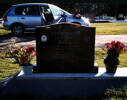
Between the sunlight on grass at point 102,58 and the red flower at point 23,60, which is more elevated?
the red flower at point 23,60

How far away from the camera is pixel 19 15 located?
14305mm

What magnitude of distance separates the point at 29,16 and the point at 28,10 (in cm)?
43

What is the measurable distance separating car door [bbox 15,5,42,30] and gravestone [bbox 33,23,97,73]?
9.25 meters

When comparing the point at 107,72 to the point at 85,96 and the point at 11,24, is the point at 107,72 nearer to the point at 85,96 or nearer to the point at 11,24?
the point at 85,96

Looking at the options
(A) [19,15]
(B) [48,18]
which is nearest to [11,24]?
(A) [19,15]

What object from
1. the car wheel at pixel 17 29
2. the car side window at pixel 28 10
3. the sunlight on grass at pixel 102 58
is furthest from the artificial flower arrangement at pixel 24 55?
the car side window at pixel 28 10

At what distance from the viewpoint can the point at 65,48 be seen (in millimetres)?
4965

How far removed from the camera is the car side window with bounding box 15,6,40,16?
46.8 ft

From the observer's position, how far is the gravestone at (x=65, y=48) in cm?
492

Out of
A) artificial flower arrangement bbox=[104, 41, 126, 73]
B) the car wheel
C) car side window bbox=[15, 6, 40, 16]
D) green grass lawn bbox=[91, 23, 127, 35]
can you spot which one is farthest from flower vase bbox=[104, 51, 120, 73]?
green grass lawn bbox=[91, 23, 127, 35]

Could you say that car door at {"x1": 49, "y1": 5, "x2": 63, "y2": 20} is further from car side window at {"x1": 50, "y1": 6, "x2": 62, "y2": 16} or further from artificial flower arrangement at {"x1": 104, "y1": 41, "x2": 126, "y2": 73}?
artificial flower arrangement at {"x1": 104, "y1": 41, "x2": 126, "y2": 73}

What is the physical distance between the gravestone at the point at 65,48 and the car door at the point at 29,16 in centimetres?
925

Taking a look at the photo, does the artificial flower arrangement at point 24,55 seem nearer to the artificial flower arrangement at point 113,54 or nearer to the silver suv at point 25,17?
the artificial flower arrangement at point 113,54

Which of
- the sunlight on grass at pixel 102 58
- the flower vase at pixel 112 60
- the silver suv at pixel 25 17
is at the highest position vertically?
→ the silver suv at pixel 25 17
